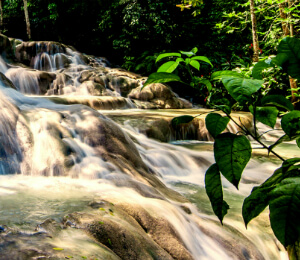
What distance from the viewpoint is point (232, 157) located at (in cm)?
74

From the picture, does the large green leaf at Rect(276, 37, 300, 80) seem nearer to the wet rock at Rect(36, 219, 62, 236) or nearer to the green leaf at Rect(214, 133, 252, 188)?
the green leaf at Rect(214, 133, 252, 188)

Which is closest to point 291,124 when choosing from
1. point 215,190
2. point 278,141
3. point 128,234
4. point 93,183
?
point 278,141

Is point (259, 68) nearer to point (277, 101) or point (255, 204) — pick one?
point (277, 101)

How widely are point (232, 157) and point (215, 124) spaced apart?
0.10m

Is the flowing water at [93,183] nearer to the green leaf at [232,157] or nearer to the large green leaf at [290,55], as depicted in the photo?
the green leaf at [232,157]

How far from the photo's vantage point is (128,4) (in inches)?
669

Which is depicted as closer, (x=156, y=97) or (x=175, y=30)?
(x=156, y=97)

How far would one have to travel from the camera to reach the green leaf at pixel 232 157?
29.1 inches

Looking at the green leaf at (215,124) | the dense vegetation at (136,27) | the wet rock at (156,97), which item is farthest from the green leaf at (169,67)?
the dense vegetation at (136,27)

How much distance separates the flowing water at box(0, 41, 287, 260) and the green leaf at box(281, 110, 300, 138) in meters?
1.17

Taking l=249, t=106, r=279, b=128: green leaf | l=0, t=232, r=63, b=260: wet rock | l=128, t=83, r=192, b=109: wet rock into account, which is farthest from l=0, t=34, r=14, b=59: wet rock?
l=249, t=106, r=279, b=128: green leaf

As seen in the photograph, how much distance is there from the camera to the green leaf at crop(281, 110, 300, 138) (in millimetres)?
807

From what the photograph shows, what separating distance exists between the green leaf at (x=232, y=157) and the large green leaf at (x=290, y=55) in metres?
0.22

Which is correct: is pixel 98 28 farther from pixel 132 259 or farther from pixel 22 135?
pixel 132 259
